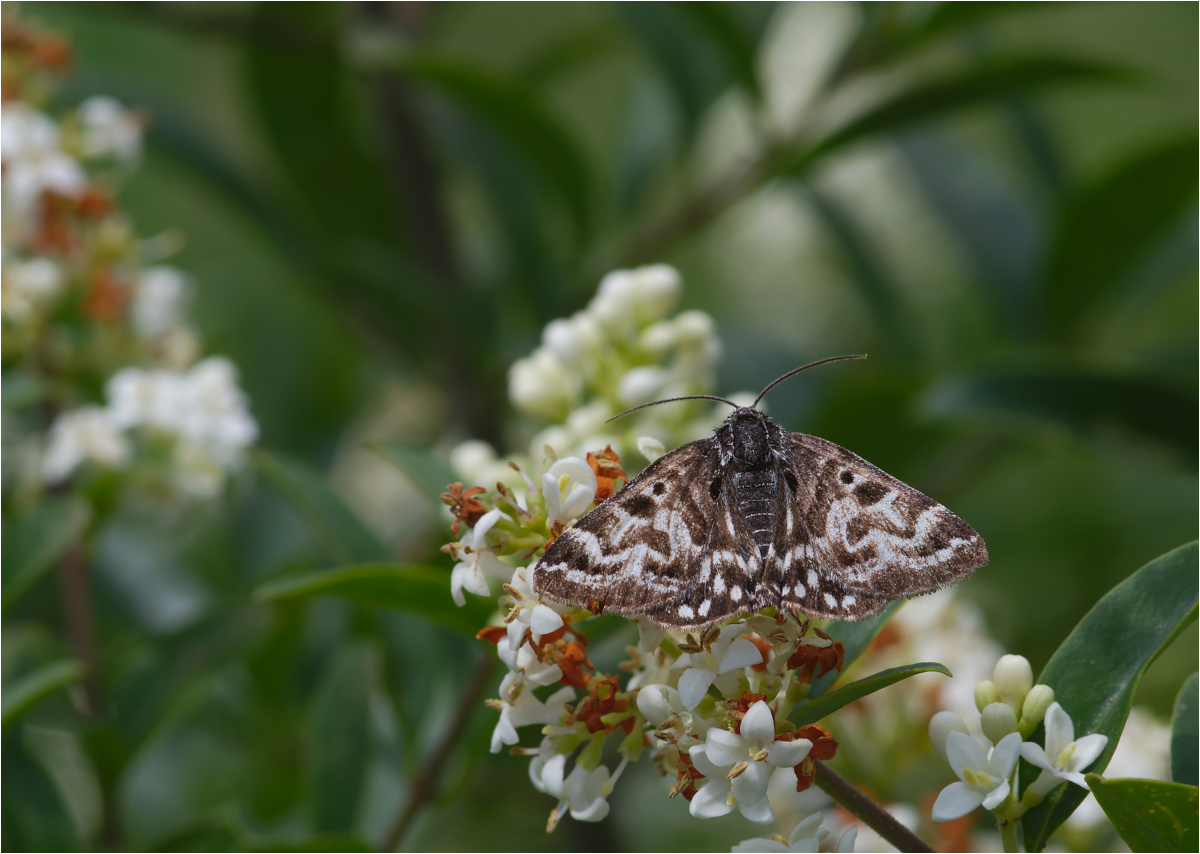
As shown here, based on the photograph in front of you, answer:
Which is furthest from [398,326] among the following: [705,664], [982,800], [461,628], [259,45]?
[982,800]

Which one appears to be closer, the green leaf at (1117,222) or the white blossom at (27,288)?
the white blossom at (27,288)

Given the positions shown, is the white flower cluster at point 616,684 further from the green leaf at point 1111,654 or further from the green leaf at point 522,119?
the green leaf at point 522,119

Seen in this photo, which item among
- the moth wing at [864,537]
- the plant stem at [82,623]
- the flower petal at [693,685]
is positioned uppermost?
the moth wing at [864,537]

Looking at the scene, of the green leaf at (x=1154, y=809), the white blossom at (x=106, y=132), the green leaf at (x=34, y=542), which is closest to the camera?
the green leaf at (x=1154, y=809)

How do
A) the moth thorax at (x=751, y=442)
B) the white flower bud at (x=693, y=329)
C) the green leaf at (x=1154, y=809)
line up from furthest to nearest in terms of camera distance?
the white flower bud at (x=693, y=329) < the moth thorax at (x=751, y=442) < the green leaf at (x=1154, y=809)

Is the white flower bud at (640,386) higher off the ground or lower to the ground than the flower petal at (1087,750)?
higher

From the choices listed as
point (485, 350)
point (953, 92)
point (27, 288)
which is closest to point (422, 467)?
point (27, 288)

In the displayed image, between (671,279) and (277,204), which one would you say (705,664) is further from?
(277,204)

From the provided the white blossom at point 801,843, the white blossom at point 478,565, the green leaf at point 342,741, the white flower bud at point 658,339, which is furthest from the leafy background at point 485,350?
the white blossom at point 801,843
